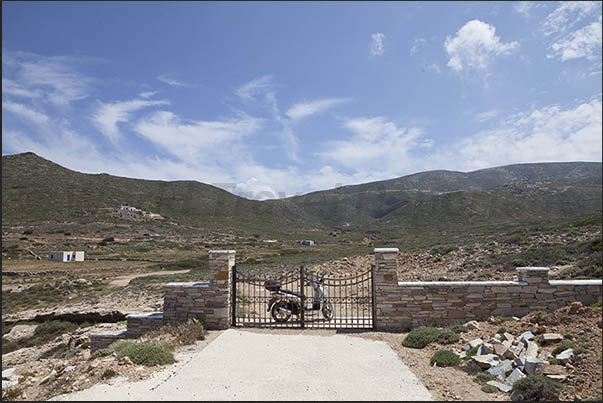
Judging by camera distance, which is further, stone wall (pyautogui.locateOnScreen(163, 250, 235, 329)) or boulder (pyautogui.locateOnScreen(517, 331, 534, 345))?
stone wall (pyautogui.locateOnScreen(163, 250, 235, 329))

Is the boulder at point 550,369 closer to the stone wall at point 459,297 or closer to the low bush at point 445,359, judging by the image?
the low bush at point 445,359

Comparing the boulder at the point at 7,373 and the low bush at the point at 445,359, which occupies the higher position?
the low bush at the point at 445,359

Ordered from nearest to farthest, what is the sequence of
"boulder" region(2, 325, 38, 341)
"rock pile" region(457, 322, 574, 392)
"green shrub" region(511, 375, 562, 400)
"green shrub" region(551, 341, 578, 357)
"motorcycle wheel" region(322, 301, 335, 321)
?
"green shrub" region(511, 375, 562, 400) → "rock pile" region(457, 322, 574, 392) → "green shrub" region(551, 341, 578, 357) → "motorcycle wheel" region(322, 301, 335, 321) → "boulder" region(2, 325, 38, 341)

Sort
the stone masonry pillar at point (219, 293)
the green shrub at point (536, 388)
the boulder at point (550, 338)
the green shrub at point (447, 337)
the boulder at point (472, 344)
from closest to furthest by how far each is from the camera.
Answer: the green shrub at point (536, 388) < the boulder at point (550, 338) < the boulder at point (472, 344) < the green shrub at point (447, 337) < the stone masonry pillar at point (219, 293)

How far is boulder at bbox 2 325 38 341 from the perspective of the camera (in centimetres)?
1430

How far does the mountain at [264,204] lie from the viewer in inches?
2413

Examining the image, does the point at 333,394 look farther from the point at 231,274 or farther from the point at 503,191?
the point at 503,191

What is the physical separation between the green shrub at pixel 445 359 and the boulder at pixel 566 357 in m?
1.62

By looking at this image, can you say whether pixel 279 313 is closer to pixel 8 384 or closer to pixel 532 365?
pixel 532 365

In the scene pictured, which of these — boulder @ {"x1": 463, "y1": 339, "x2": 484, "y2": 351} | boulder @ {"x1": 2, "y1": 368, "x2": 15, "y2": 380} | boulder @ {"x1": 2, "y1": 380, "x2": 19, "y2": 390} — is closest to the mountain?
boulder @ {"x1": 463, "y1": 339, "x2": 484, "y2": 351}

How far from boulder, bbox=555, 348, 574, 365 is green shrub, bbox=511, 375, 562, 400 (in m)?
0.72

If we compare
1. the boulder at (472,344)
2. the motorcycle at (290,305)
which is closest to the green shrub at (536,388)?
the boulder at (472,344)

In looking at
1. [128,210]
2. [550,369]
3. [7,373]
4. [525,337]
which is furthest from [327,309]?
[128,210]

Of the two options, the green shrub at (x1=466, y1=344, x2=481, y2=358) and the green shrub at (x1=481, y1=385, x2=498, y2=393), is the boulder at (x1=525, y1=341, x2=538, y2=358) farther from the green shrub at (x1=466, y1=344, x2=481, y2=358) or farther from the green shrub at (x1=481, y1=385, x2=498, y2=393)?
the green shrub at (x1=481, y1=385, x2=498, y2=393)
